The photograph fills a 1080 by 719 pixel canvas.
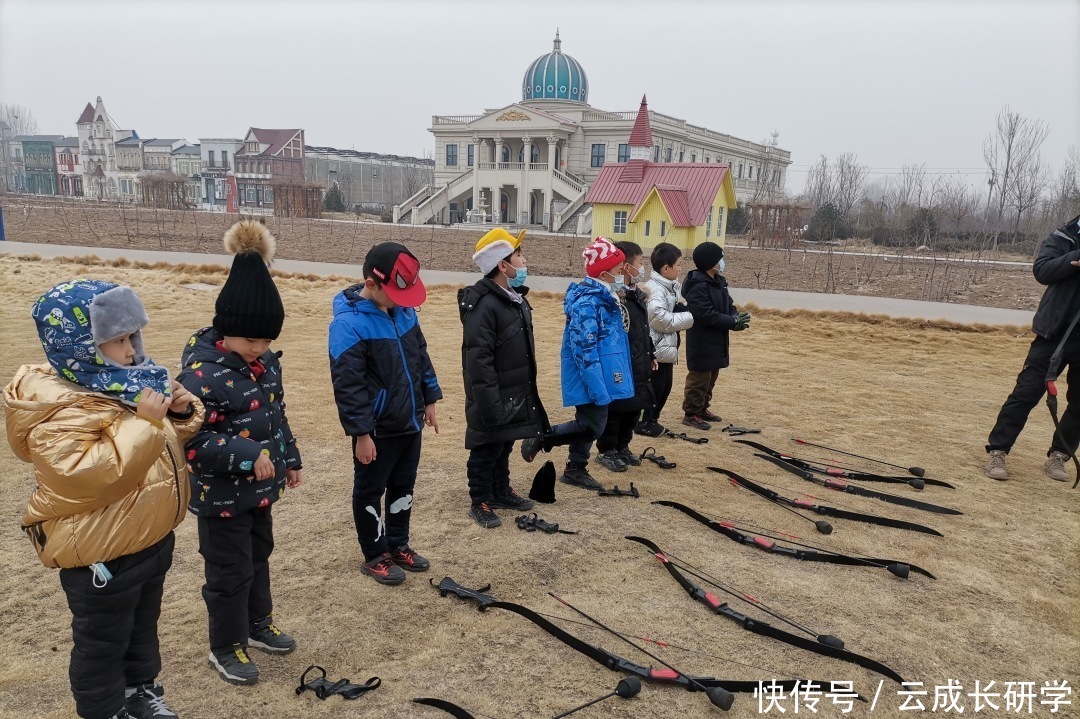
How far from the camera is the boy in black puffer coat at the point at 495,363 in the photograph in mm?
4180

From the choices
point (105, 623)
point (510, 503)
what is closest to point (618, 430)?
point (510, 503)

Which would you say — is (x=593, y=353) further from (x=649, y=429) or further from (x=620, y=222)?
(x=620, y=222)

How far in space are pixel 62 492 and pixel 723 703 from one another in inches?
96.7

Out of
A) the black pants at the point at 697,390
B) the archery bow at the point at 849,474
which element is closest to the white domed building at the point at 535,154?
the black pants at the point at 697,390

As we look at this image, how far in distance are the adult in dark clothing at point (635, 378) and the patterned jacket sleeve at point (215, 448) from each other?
3.07 meters

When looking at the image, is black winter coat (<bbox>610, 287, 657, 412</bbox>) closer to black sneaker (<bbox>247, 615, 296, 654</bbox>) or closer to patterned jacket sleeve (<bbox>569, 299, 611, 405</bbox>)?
patterned jacket sleeve (<bbox>569, 299, 611, 405</bbox>)

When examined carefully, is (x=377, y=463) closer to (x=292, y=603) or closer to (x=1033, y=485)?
(x=292, y=603)

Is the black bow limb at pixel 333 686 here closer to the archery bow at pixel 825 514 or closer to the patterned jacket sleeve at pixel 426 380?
the patterned jacket sleeve at pixel 426 380

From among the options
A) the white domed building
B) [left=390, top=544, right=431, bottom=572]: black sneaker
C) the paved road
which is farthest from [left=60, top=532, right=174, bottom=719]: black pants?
the white domed building

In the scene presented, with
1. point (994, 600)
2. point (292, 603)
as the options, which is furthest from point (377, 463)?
point (994, 600)

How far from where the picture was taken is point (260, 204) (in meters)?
69.6

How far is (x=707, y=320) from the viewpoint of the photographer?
644 centimetres

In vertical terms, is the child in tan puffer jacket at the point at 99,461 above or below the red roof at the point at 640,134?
below

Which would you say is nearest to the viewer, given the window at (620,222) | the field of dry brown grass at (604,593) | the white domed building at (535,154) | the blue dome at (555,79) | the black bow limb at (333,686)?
the black bow limb at (333,686)
